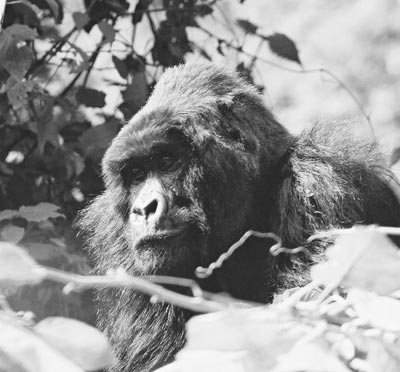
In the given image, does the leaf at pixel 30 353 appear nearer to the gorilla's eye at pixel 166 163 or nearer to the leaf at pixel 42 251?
the gorilla's eye at pixel 166 163

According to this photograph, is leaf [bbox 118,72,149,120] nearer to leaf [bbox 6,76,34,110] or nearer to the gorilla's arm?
leaf [bbox 6,76,34,110]

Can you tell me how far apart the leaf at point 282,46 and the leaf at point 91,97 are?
3.14ft

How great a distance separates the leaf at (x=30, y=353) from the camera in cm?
83

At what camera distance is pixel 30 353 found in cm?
85

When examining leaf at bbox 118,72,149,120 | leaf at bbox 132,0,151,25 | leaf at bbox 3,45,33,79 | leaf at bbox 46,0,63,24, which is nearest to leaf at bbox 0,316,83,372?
leaf at bbox 3,45,33,79

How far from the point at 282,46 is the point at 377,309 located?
3598 millimetres

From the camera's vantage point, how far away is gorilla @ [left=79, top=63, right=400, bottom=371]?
2684 millimetres

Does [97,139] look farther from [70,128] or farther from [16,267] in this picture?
[16,267]

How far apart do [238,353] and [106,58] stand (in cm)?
563

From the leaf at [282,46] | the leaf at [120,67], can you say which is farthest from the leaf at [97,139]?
the leaf at [282,46]

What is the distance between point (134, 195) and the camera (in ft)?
9.82

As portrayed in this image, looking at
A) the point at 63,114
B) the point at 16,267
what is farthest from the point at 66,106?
the point at 16,267

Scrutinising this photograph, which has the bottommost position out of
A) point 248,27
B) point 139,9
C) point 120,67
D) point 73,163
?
point 73,163

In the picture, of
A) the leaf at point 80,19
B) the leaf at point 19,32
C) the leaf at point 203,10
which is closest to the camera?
the leaf at point 19,32
